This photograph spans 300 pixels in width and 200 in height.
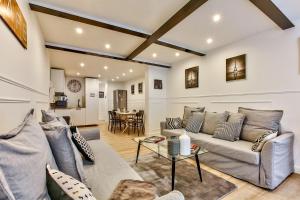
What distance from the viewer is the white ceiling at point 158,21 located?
218cm

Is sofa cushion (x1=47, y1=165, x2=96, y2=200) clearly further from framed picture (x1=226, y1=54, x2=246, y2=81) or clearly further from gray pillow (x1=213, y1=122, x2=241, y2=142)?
framed picture (x1=226, y1=54, x2=246, y2=81)

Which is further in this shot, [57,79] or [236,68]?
[57,79]

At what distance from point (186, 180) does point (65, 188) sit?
1.88 m

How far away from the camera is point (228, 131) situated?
107 inches

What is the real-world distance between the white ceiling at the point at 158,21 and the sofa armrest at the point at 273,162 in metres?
1.84

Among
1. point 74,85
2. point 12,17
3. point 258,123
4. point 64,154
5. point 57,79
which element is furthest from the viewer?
point 74,85

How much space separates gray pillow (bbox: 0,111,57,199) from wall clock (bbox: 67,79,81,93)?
773cm

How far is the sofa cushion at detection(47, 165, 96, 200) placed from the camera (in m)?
0.71

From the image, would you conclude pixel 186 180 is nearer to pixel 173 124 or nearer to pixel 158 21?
pixel 173 124

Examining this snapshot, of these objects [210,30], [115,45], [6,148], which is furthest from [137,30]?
[6,148]

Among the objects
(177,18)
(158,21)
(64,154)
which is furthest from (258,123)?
(64,154)

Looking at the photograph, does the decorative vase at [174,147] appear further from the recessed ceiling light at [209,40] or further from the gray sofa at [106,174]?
the recessed ceiling light at [209,40]

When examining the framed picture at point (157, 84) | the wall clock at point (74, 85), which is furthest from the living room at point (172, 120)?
the wall clock at point (74, 85)

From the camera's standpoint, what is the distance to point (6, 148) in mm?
649
